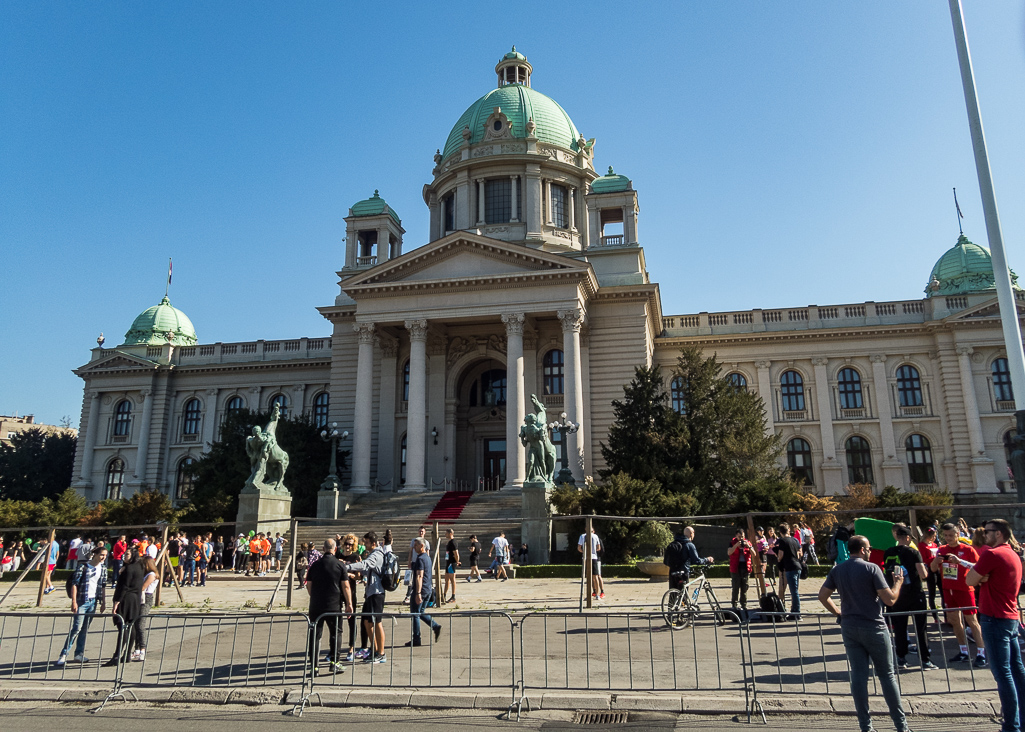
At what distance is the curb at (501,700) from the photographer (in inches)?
323

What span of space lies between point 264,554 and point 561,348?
20039 millimetres

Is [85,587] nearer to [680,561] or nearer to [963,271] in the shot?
[680,561]

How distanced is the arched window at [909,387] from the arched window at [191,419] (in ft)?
151

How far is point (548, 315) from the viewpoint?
3844 cm

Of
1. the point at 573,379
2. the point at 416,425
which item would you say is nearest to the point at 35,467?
the point at 416,425

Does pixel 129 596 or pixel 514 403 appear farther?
pixel 514 403

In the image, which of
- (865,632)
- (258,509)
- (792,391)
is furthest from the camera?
(792,391)

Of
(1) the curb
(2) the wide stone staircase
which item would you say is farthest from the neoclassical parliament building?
(1) the curb

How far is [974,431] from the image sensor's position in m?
40.8

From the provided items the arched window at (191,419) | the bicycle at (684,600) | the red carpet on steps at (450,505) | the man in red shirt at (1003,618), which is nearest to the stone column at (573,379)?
the red carpet on steps at (450,505)

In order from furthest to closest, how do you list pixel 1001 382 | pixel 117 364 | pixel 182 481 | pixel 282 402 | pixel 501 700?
1. pixel 117 364
2. pixel 282 402
3. pixel 182 481
4. pixel 1001 382
5. pixel 501 700

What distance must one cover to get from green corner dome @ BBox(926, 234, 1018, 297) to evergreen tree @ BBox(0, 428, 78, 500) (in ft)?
207

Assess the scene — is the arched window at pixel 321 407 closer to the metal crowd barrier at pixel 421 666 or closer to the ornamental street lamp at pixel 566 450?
the ornamental street lamp at pixel 566 450

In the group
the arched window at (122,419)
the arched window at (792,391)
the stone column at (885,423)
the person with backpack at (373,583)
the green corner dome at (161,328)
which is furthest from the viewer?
the green corner dome at (161,328)
